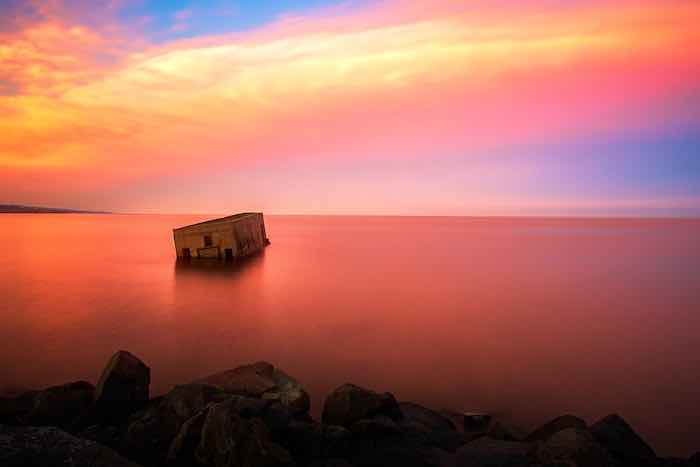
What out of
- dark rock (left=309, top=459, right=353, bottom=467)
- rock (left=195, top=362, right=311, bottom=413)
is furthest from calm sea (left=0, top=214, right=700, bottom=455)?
dark rock (left=309, top=459, right=353, bottom=467)

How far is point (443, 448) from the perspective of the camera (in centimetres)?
450

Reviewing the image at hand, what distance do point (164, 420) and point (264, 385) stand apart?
1.25 meters

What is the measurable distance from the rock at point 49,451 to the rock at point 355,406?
2212 mm

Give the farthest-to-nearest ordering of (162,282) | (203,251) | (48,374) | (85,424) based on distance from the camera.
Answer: (203,251) → (162,282) → (48,374) → (85,424)

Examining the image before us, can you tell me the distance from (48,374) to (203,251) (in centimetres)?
1394

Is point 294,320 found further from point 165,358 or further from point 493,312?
point 493,312

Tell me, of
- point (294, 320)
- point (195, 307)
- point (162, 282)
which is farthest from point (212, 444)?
point (162, 282)

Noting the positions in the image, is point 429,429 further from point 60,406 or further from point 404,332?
point 404,332

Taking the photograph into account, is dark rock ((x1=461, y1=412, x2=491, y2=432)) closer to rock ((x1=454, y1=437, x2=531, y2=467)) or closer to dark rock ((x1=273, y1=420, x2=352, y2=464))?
rock ((x1=454, y1=437, x2=531, y2=467))

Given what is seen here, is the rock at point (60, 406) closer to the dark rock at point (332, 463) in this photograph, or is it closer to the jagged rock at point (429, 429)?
the dark rock at point (332, 463)

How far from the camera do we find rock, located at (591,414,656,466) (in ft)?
13.4

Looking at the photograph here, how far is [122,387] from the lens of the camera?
5.07 meters

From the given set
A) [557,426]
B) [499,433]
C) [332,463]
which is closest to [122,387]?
[332,463]

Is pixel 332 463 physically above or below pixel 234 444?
below
